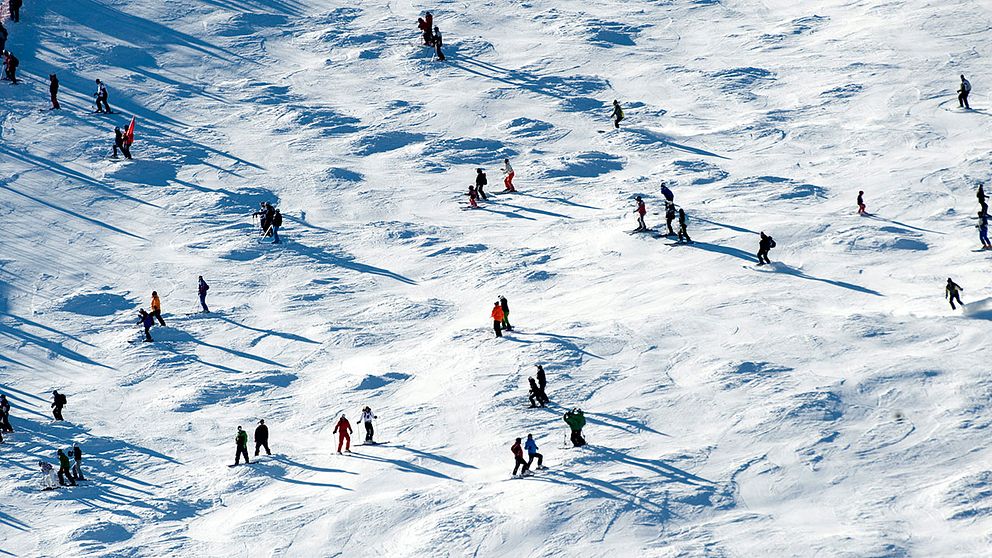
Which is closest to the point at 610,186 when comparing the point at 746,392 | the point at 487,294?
the point at 487,294

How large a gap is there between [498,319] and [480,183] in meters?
9.20

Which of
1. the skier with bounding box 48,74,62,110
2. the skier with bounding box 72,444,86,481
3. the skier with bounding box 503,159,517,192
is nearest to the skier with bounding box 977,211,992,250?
the skier with bounding box 503,159,517,192

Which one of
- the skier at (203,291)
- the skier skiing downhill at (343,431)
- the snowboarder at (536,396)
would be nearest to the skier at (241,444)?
the skier skiing downhill at (343,431)

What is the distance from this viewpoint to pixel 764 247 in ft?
118

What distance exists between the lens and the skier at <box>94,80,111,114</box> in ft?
154

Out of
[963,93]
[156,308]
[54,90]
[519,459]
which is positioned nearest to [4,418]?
[156,308]

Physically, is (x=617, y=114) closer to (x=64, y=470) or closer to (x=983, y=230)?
(x=983, y=230)

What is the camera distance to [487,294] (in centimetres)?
3728

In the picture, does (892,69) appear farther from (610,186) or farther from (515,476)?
(515,476)

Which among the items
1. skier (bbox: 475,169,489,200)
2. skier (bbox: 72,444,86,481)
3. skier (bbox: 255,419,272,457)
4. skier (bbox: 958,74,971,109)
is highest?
skier (bbox: 958,74,971,109)

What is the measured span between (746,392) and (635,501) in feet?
14.6

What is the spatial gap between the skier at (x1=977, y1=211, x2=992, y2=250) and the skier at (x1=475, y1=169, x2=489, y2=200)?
46.0 ft

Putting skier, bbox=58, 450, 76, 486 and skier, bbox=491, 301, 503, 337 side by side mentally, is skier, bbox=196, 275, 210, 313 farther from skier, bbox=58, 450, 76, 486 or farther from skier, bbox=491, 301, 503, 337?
skier, bbox=491, 301, 503, 337

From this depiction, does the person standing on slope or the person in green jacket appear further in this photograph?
the person standing on slope
